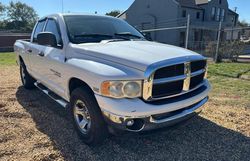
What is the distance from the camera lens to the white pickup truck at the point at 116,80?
3123mm

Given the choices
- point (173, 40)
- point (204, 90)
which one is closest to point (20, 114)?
point (204, 90)

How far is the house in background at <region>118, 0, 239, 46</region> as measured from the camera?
31141 millimetres

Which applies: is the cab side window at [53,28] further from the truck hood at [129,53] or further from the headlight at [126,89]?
the headlight at [126,89]

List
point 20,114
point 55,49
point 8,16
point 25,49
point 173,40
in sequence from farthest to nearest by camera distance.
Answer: point 8,16, point 173,40, point 25,49, point 20,114, point 55,49

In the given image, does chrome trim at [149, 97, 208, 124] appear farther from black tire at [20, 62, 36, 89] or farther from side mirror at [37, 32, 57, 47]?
black tire at [20, 62, 36, 89]

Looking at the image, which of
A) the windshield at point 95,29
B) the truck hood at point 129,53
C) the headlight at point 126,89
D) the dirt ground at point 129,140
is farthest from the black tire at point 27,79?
the headlight at point 126,89

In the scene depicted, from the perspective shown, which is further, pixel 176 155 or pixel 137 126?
pixel 176 155

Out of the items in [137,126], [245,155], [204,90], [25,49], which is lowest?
[245,155]

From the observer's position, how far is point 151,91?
315 centimetres

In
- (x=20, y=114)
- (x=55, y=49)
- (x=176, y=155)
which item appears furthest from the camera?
(x=20, y=114)

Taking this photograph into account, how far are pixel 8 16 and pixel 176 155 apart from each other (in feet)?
279

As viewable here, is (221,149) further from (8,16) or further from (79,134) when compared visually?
(8,16)

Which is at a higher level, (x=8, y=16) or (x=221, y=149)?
(x=8, y=16)

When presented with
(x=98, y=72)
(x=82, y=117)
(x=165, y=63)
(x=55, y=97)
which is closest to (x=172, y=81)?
(x=165, y=63)
